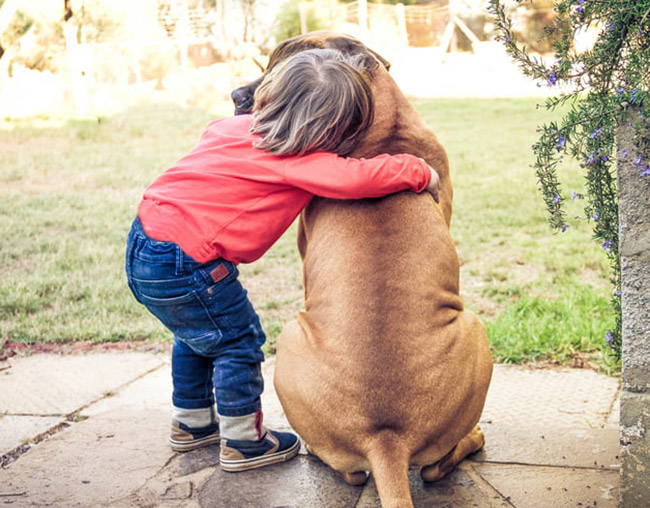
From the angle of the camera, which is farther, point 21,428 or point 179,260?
point 21,428

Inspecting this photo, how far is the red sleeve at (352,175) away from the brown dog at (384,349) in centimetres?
8

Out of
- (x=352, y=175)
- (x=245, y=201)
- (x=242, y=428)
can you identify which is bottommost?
(x=242, y=428)

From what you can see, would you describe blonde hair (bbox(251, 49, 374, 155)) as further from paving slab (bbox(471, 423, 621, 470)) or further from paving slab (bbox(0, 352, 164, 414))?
paving slab (bbox(0, 352, 164, 414))

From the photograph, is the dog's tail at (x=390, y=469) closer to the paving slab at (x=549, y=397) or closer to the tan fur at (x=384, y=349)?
the tan fur at (x=384, y=349)

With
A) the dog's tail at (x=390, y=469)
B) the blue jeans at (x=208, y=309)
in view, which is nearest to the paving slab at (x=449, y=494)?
the dog's tail at (x=390, y=469)

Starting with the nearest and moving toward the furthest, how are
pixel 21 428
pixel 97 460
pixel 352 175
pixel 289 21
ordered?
pixel 352 175 < pixel 97 460 < pixel 21 428 < pixel 289 21

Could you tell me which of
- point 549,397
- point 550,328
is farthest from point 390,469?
point 550,328

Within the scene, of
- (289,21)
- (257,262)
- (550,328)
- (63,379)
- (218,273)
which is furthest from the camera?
(289,21)

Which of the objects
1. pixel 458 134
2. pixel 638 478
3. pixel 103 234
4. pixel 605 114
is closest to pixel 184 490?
pixel 638 478

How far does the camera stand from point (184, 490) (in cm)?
284

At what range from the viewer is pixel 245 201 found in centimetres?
274

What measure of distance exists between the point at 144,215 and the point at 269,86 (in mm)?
683

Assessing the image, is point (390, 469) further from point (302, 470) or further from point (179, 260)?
point (179, 260)

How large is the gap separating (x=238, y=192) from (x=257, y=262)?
12.9ft
